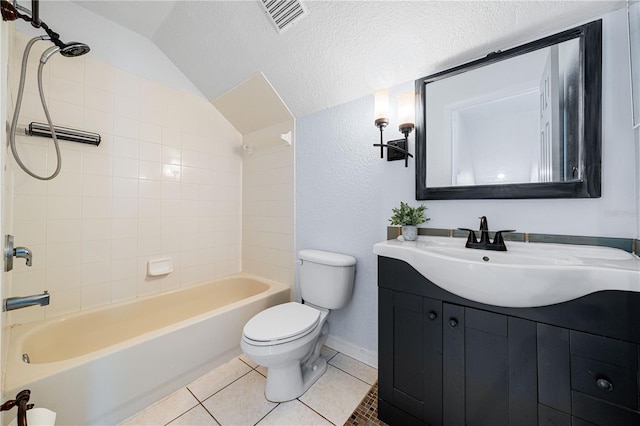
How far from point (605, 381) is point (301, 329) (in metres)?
1.11

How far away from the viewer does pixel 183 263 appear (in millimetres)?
1996

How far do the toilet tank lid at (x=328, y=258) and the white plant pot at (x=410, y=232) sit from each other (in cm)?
41

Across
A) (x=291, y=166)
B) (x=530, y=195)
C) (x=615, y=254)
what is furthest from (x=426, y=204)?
(x=291, y=166)

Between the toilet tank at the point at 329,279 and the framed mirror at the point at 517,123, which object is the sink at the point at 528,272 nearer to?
the framed mirror at the point at 517,123

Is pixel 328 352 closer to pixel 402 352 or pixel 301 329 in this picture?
pixel 301 329

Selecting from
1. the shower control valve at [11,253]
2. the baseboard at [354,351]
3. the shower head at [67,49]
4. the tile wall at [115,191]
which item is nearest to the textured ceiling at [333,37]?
the tile wall at [115,191]

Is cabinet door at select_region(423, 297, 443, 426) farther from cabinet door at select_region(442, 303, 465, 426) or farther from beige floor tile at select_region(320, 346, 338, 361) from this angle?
beige floor tile at select_region(320, 346, 338, 361)

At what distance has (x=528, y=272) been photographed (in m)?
0.73

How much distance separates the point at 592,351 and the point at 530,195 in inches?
24.0

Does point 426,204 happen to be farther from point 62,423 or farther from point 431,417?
point 62,423

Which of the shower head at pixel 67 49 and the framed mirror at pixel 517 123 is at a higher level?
the shower head at pixel 67 49

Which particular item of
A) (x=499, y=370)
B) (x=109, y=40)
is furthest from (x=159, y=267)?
(x=499, y=370)

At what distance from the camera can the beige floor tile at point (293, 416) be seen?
116cm

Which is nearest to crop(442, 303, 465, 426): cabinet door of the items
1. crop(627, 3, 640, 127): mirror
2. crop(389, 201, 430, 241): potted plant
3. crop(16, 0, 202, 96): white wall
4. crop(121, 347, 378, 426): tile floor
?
crop(389, 201, 430, 241): potted plant
